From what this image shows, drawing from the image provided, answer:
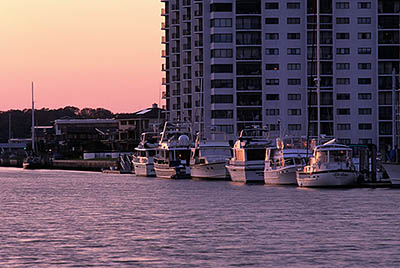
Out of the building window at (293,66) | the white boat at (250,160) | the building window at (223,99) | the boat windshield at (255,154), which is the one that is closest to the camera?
the white boat at (250,160)

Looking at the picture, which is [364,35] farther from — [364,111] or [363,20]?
[364,111]

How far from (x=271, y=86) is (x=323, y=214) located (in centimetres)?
10659

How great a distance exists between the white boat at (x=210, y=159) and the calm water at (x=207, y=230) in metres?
25.4

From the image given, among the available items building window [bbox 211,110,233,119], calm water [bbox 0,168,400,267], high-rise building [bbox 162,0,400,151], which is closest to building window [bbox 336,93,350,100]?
high-rise building [bbox 162,0,400,151]

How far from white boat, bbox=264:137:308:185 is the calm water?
9.11 meters

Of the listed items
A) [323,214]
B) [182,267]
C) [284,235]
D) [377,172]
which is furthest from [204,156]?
[182,267]

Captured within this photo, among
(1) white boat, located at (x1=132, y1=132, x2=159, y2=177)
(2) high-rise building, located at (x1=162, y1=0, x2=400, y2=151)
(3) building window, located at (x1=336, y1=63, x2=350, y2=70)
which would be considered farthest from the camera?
(3) building window, located at (x1=336, y1=63, x2=350, y2=70)

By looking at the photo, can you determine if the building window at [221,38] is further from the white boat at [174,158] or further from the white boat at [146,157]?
the white boat at [174,158]

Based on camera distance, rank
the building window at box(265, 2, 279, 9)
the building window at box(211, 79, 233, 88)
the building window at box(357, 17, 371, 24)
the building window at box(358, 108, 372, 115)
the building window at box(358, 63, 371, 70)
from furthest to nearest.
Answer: the building window at box(211, 79, 233, 88), the building window at box(358, 108, 372, 115), the building window at box(358, 63, 371, 70), the building window at box(265, 2, 279, 9), the building window at box(357, 17, 371, 24)

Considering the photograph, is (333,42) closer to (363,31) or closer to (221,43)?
(363,31)

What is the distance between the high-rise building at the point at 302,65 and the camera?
159250 millimetres

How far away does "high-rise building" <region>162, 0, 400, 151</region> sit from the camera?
15925cm

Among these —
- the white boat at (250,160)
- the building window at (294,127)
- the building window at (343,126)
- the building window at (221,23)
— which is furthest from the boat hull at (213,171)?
the building window at (343,126)

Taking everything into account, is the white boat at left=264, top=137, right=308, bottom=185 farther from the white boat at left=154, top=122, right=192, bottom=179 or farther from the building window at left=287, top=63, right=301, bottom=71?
the building window at left=287, top=63, right=301, bottom=71
